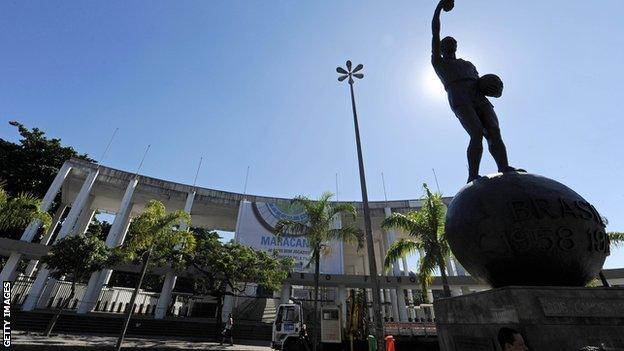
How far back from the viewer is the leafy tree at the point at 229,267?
67.2 ft

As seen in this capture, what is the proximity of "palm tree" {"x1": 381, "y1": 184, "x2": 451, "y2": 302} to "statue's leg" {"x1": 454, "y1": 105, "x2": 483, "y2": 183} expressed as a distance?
1146cm

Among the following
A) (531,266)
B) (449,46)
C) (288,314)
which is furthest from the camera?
(288,314)

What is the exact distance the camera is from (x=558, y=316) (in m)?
3.01

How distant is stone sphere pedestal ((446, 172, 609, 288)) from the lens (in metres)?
3.38

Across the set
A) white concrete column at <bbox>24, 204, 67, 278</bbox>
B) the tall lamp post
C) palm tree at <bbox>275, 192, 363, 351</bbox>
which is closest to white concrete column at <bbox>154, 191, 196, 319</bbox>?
white concrete column at <bbox>24, 204, 67, 278</bbox>

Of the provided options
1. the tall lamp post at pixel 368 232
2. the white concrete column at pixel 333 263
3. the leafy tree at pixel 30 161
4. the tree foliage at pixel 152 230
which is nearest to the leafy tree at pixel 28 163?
the leafy tree at pixel 30 161

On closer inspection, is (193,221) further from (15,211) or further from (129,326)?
(15,211)

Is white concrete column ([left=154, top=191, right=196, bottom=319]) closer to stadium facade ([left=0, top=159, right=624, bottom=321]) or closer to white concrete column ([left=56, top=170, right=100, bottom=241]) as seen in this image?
stadium facade ([left=0, top=159, right=624, bottom=321])

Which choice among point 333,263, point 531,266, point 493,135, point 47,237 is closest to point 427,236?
point 493,135

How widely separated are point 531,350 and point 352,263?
1704 inches

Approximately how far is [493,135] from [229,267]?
60.9 ft

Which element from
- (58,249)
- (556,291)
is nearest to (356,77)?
(556,291)

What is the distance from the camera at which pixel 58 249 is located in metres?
16.5

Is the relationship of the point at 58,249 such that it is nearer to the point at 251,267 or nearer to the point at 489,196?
the point at 251,267
